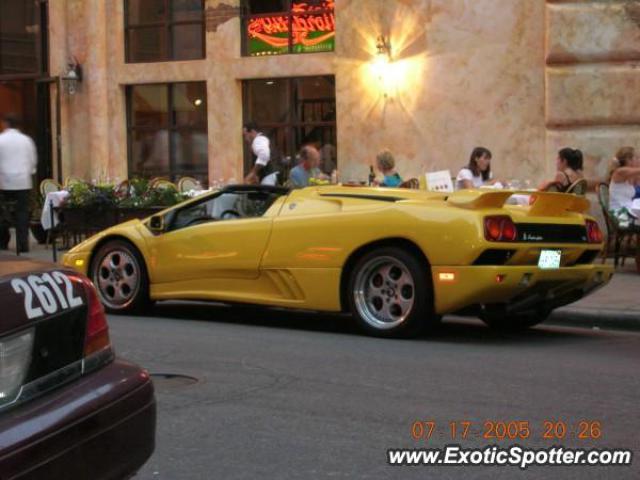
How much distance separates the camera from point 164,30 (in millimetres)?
18922

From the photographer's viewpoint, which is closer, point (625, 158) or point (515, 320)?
point (515, 320)

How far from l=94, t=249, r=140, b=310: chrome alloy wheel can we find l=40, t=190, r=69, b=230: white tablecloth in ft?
19.5

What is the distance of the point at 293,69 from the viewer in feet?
57.9

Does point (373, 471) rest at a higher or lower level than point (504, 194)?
lower

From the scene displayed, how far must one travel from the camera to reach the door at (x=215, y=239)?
911 centimetres

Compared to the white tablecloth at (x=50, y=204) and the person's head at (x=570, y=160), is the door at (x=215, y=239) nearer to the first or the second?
the person's head at (x=570, y=160)

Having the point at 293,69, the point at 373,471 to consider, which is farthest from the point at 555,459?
the point at 293,69

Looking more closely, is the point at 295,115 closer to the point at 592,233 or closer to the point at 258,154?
the point at 258,154

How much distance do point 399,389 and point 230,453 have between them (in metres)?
1.66

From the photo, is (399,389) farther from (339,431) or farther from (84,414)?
(84,414)

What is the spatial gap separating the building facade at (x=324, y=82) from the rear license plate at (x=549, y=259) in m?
7.14

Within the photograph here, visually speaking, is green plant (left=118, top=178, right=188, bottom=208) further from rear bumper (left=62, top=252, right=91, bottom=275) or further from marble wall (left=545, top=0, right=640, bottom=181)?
marble wall (left=545, top=0, right=640, bottom=181)

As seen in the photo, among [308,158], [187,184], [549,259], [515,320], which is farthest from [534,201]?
[187,184]

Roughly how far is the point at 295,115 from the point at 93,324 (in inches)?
567
